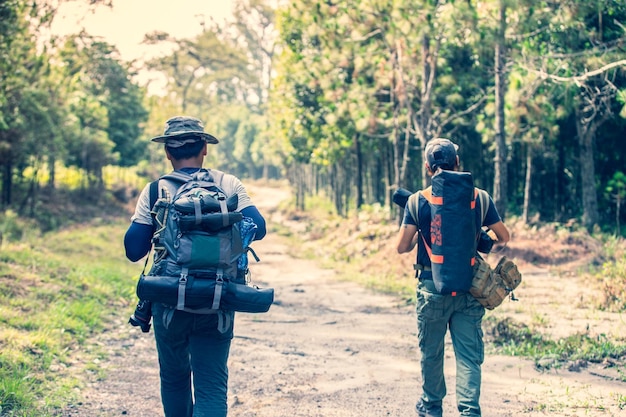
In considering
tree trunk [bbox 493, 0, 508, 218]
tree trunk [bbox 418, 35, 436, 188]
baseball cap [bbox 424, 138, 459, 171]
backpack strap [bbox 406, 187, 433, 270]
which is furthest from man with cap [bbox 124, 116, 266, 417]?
tree trunk [bbox 418, 35, 436, 188]

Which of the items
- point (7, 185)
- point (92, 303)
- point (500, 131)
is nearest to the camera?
point (92, 303)

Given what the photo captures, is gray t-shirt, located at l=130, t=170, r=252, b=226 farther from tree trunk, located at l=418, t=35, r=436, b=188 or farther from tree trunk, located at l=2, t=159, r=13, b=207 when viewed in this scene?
tree trunk, located at l=2, t=159, r=13, b=207

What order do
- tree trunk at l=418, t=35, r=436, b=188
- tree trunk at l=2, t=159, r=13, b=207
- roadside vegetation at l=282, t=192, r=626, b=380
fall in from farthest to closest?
tree trunk at l=2, t=159, r=13, b=207
tree trunk at l=418, t=35, r=436, b=188
roadside vegetation at l=282, t=192, r=626, b=380

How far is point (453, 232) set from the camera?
4.09 meters

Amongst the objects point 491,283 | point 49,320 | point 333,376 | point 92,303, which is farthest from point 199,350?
point 92,303

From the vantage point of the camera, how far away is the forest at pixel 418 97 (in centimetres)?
1329

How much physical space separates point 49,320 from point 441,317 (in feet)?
17.3

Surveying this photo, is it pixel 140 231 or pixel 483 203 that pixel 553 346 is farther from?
pixel 140 231

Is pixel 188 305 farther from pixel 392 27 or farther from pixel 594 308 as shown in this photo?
pixel 392 27

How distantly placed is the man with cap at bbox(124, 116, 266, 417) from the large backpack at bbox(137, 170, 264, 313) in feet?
0.41

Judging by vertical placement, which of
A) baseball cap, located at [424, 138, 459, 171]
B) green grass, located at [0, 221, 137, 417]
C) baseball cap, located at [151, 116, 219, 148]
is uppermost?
baseball cap, located at [151, 116, 219, 148]

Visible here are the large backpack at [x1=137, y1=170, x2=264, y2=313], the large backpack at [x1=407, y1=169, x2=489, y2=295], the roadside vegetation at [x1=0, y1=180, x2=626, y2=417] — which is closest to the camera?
the large backpack at [x1=137, y1=170, x2=264, y2=313]

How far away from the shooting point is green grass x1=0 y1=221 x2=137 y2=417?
5.28 metres

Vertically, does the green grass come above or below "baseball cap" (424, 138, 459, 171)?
below
